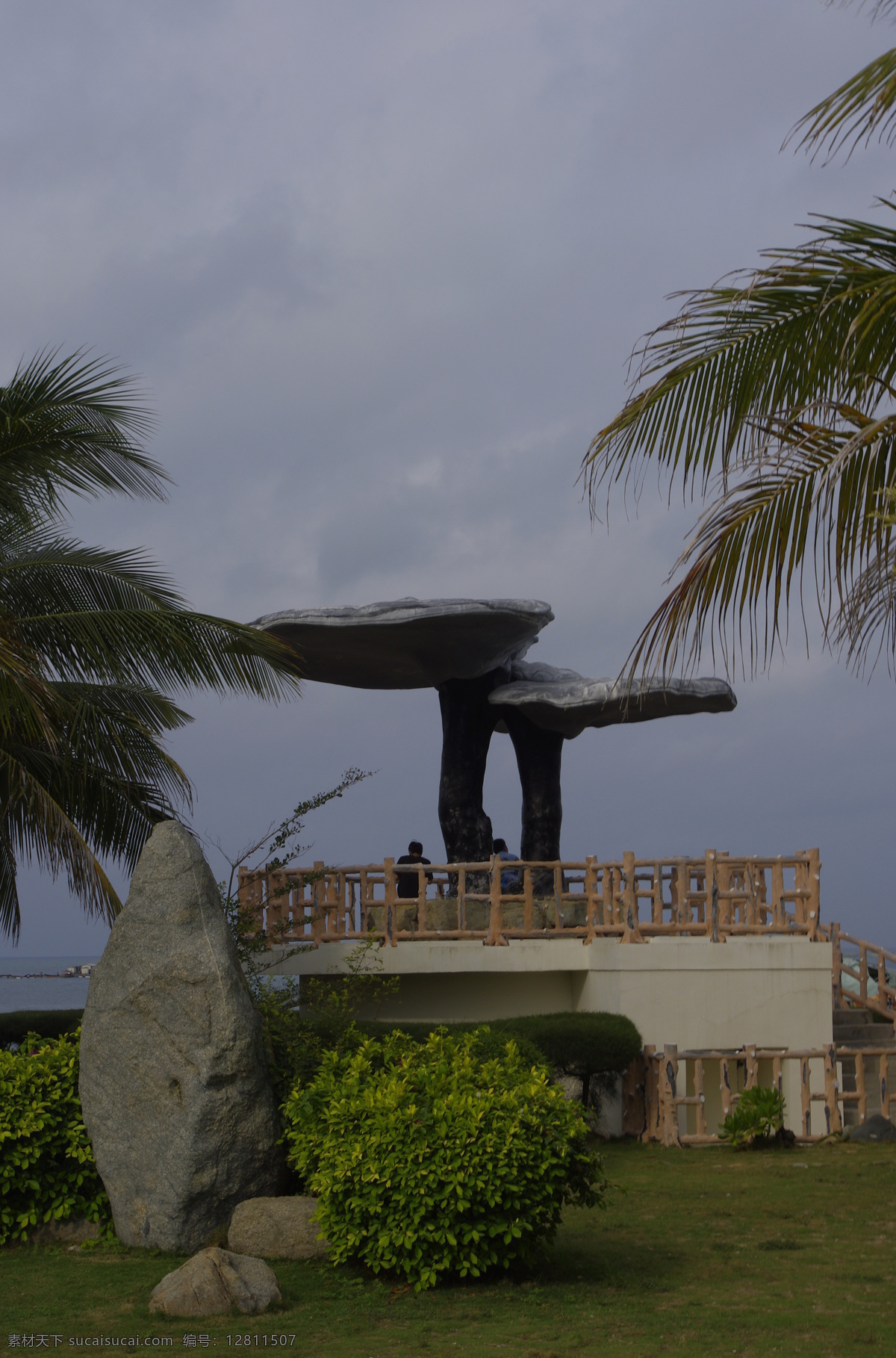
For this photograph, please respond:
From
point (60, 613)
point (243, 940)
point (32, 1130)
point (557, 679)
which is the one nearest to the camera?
point (32, 1130)

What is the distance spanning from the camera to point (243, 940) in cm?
1203

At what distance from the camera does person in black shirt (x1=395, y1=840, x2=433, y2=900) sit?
17.5m

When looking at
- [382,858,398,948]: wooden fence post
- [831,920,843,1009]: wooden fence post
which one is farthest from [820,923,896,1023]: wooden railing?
[382,858,398,948]: wooden fence post

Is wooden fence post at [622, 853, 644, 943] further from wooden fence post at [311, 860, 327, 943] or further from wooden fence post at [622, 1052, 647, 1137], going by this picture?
wooden fence post at [311, 860, 327, 943]

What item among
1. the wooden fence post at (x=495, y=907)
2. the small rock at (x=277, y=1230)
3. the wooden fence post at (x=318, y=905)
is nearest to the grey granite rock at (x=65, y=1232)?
the small rock at (x=277, y=1230)

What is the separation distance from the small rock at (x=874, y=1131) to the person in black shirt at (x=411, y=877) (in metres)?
5.88

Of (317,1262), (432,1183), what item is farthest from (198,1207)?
(432,1183)

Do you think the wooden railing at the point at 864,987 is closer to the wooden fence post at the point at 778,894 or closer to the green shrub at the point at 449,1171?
the wooden fence post at the point at 778,894

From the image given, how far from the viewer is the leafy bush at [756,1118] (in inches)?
556

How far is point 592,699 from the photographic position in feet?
55.1

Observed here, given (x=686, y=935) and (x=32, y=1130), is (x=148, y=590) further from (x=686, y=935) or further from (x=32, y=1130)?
(x=686, y=935)

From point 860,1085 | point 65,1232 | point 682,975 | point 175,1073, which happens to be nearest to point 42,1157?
point 65,1232

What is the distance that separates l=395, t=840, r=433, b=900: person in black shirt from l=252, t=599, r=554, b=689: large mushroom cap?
7.82ft

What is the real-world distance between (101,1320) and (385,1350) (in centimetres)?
189
